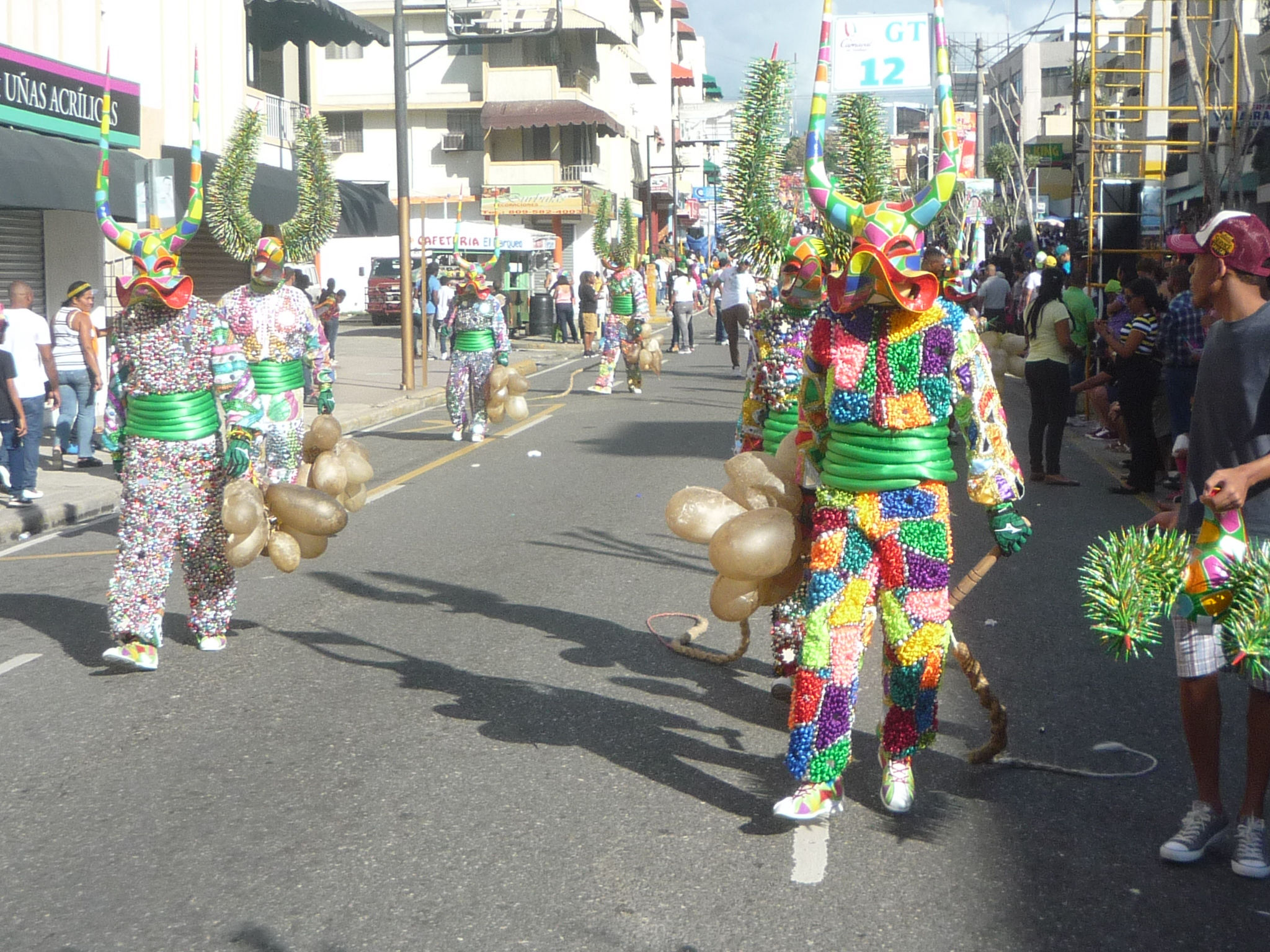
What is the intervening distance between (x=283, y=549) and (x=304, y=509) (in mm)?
243

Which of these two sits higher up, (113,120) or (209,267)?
(113,120)

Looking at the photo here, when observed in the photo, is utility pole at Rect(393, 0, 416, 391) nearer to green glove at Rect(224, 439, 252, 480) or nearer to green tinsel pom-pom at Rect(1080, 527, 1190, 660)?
green glove at Rect(224, 439, 252, 480)

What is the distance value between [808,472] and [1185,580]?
4.68 ft

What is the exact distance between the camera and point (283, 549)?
7176 mm

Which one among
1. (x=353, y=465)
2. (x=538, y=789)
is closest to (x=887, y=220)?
(x=538, y=789)

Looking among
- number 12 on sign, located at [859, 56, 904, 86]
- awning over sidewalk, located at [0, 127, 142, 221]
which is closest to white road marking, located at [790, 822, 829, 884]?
number 12 on sign, located at [859, 56, 904, 86]

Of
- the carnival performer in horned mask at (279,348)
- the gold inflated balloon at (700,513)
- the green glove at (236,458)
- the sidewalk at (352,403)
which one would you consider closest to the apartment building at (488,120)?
the sidewalk at (352,403)

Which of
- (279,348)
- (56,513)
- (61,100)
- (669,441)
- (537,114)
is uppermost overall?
(537,114)

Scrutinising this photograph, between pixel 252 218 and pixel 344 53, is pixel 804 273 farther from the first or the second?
pixel 344 53

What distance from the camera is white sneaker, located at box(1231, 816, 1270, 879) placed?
4344 mm

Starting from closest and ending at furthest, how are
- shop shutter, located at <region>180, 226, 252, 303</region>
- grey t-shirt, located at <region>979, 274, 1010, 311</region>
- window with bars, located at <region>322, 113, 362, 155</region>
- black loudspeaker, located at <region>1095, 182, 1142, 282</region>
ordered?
black loudspeaker, located at <region>1095, 182, 1142, 282</region> → grey t-shirt, located at <region>979, 274, 1010, 311</region> → shop shutter, located at <region>180, 226, 252, 303</region> → window with bars, located at <region>322, 113, 362, 155</region>

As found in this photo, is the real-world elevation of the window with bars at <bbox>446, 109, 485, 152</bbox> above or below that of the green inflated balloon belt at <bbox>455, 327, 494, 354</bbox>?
above

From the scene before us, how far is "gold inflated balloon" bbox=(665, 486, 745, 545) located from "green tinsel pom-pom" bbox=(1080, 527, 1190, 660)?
5.61ft

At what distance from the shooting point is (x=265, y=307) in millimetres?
9734
